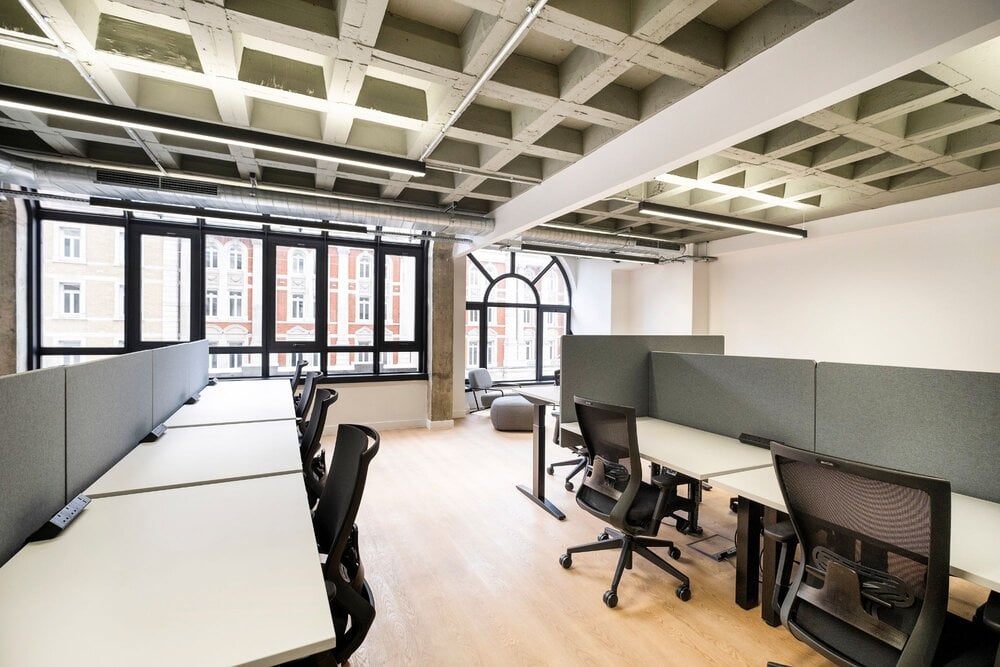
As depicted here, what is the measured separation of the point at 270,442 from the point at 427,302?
12.5 ft

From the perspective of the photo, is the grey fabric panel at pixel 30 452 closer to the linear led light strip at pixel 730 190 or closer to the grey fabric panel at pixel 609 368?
the grey fabric panel at pixel 609 368

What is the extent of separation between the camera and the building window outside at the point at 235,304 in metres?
5.45

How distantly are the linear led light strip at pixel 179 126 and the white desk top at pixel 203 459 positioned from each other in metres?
1.87

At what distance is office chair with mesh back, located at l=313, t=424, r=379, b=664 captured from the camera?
1296 mm

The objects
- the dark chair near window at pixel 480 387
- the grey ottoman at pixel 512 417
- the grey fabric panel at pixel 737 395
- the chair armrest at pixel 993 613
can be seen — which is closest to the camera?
the chair armrest at pixel 993 613

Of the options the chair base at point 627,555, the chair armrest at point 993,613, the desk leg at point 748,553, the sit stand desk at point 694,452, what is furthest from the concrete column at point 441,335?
the chair armrest at point 993,613

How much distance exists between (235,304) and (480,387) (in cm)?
368

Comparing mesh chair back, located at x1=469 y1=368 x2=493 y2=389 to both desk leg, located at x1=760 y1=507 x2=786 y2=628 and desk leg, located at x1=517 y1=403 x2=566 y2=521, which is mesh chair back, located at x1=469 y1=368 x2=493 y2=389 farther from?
desk leg, located at x1=760 y1=507 x2=786 y2=628

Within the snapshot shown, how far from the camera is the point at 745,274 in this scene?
6.24 metres

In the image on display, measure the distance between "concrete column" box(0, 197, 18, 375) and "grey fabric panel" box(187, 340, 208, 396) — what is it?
2.05 m

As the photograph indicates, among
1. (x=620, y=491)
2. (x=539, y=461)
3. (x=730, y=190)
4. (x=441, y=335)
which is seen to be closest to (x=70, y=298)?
(x=441, y=335)

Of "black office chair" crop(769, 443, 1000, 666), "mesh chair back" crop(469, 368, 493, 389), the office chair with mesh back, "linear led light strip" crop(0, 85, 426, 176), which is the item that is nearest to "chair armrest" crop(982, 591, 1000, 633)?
"black office chair" crop(769, 443, 1000, 666)

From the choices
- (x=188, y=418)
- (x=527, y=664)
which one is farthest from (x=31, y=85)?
(x=527, y=664)

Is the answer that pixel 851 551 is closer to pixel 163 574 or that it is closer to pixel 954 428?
pixel 954 428
